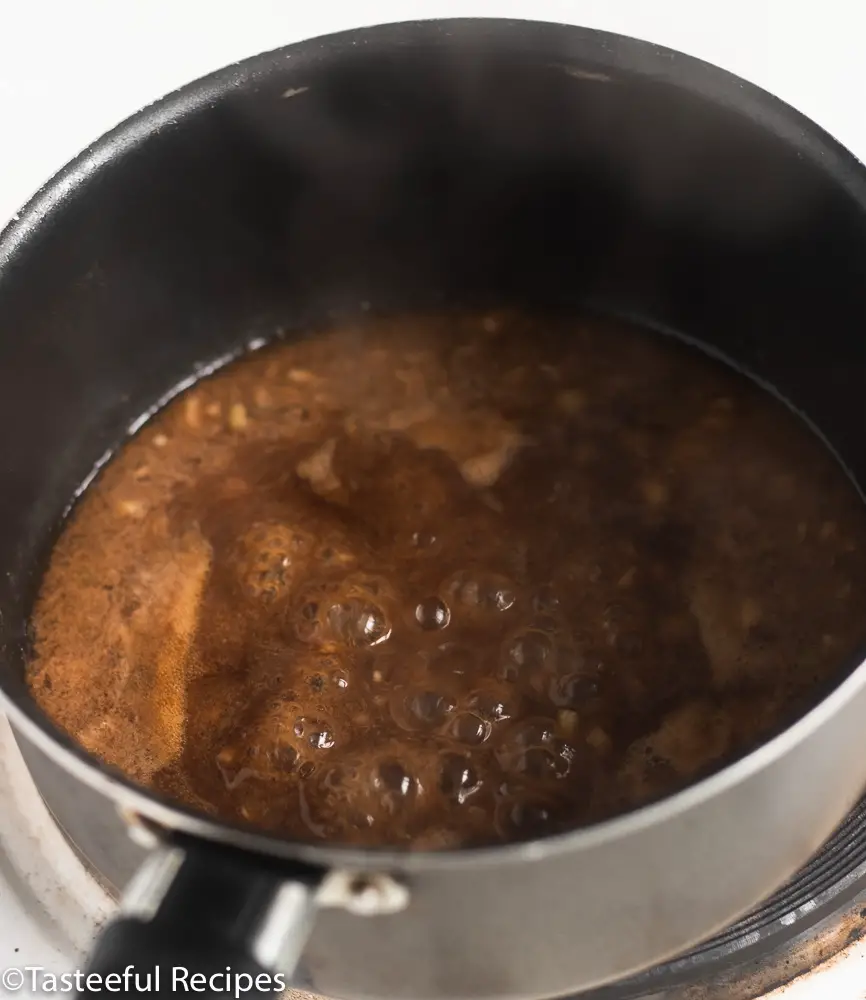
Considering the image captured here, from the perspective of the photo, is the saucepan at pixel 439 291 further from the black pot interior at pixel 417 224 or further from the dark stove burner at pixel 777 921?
the dark stove burner at pixel 777 921

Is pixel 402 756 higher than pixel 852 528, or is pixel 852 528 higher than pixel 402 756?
pixel 852 528

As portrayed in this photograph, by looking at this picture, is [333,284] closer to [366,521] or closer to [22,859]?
[366,521]

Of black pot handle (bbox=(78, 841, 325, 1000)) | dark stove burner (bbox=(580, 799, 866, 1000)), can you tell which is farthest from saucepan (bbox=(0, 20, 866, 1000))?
dark stove burner (bbox=(580, 799, 866, 1000))

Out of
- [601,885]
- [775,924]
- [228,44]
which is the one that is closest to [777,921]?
[775,924]

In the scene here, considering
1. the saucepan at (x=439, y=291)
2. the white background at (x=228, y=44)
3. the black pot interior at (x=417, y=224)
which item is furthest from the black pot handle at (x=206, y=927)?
the white background at (x=228, y=44)

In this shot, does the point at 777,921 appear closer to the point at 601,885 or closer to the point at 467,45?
the point at 601,885

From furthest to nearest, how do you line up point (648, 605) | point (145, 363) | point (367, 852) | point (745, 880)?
point (145, 363), point (648, 605), point (745, 880), point (367, 852)

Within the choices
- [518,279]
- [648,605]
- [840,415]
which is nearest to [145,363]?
[518,279]
